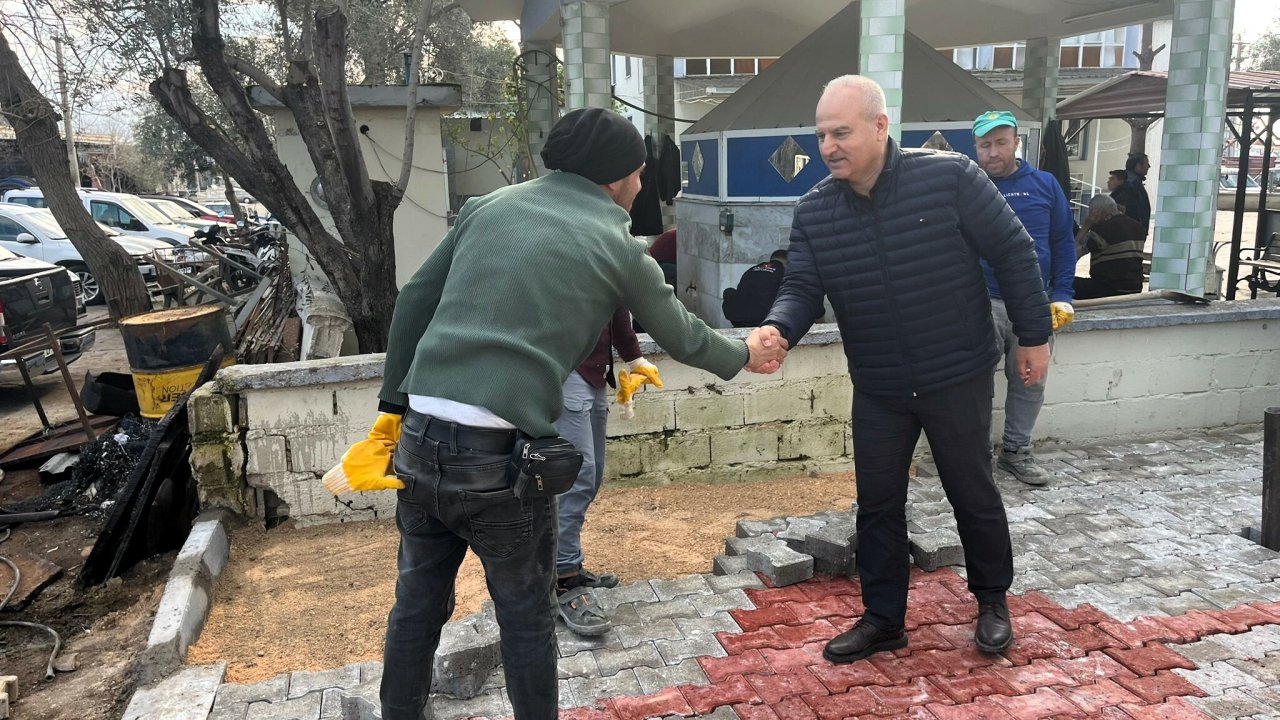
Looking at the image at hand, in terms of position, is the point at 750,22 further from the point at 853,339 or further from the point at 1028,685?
the point at 1028,685

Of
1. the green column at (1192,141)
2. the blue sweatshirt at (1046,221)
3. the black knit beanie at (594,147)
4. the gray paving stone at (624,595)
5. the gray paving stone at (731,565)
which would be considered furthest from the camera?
the green column at (1192,141)

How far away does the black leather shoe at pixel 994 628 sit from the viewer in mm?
3215

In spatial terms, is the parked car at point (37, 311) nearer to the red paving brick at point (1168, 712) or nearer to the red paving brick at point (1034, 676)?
the red paving brick at point (1034, 676)

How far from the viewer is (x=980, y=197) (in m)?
3.07

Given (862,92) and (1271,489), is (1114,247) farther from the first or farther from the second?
(862,92)

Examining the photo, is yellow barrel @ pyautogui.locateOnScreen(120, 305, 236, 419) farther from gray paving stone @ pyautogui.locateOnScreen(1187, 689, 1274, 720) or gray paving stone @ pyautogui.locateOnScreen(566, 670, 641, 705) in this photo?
gray paving stone @ pyautogui.locateOnScreen(1187, 689, 1274, 720)

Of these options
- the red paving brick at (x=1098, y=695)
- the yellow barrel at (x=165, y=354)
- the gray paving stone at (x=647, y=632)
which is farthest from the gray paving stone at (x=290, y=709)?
the yellow barrel at (x=165, y=354)

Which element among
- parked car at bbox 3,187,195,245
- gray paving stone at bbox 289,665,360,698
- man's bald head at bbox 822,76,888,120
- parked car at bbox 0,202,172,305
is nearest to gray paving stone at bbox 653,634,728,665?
gray paving stone at bbox 289,665,360,698

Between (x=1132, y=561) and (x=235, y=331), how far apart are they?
29.1 ft

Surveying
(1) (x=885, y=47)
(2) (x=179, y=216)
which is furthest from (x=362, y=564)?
(2) (x=179, y=216)

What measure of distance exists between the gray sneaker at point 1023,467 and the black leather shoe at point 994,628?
1969mm

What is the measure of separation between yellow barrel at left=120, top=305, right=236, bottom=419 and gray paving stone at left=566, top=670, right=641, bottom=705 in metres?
4.64

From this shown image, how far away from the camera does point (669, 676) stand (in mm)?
3156

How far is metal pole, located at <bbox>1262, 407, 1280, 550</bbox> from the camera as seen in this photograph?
4.16 metres
